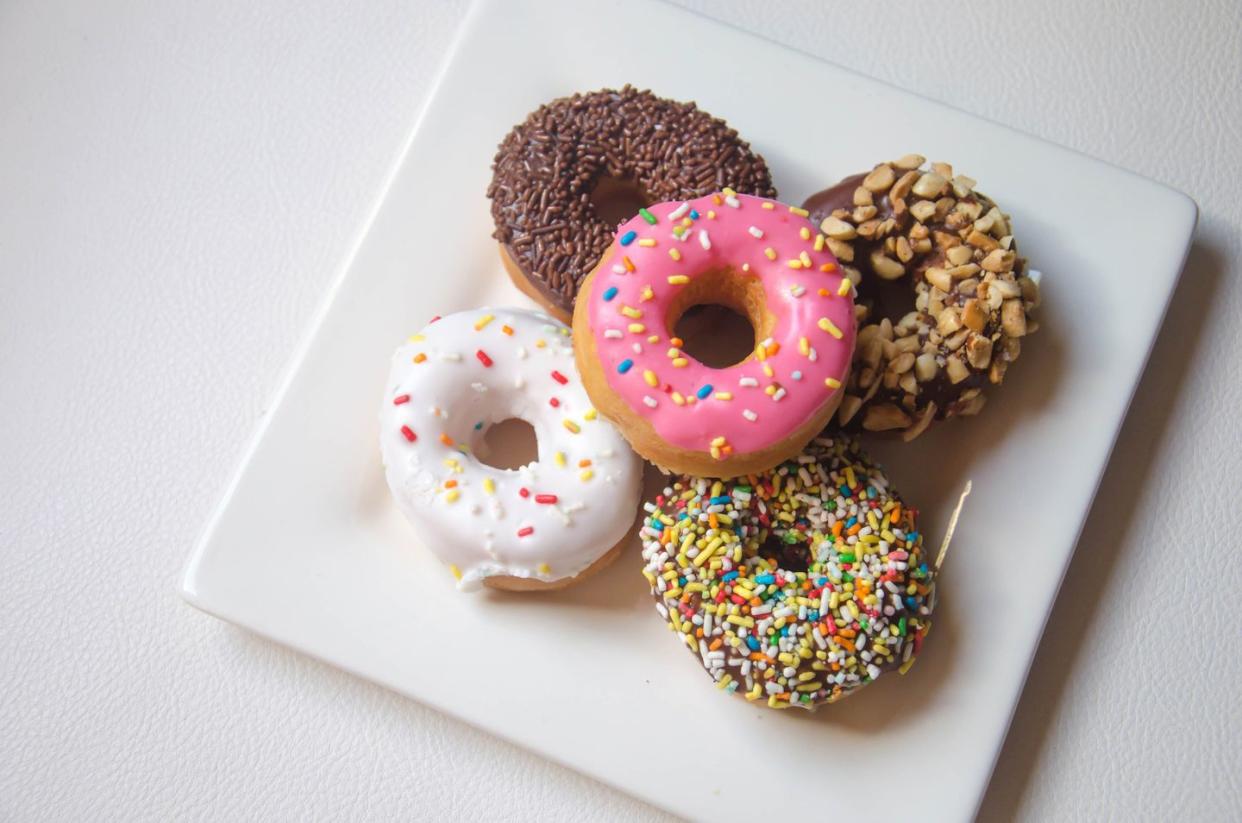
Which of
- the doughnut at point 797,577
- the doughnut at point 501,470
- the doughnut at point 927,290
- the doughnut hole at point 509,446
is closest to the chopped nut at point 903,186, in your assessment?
the doughnut at point 927,290

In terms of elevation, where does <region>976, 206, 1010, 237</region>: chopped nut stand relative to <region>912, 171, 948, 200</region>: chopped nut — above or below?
below

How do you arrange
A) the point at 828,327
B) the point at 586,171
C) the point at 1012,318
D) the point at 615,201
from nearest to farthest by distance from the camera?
the point at 828,327 < the point at 1012,318 < the point at 586,171 < the point at 615,201

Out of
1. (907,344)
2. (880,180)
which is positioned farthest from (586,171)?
(907,344)

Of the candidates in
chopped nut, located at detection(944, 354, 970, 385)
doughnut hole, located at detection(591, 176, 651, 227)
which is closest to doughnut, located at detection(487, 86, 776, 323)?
doughnut hole, located at detection(591, 176, 651, 227)

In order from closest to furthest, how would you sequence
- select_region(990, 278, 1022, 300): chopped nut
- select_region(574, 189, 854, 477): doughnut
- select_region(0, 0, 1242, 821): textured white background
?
select_region(574, 189, 854, 477): doughnut < select_region(990, 278, 1022, 300): chopped nut < select_region(0, 0, 1242, 821): textured white background

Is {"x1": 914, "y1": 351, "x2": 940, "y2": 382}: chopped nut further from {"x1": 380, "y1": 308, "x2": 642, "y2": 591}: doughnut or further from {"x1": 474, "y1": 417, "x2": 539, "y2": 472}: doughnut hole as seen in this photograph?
{"x1": 474, "y1": 417, "x2": 539, "y2": 472}: doughnut hole

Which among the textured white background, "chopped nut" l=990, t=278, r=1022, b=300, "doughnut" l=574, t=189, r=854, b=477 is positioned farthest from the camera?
the textured white background

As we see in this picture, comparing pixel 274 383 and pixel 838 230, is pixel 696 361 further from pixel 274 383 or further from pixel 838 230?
pixel 274 383

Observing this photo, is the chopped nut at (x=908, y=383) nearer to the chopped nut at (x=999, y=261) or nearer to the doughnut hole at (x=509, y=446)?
the chopped nut at (x=999, y=261)
